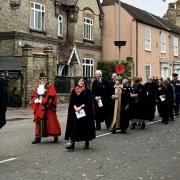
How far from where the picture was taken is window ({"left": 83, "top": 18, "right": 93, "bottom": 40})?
38.2m

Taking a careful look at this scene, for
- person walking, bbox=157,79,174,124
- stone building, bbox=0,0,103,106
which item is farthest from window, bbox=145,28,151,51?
person walking, bbox=157,79,174,124

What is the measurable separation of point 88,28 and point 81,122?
2775cm

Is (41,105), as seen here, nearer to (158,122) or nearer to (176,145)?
(176,145)

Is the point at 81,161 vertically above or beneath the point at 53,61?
beneath

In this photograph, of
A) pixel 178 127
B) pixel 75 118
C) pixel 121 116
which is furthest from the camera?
pixel 178 127

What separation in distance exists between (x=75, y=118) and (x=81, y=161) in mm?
1816

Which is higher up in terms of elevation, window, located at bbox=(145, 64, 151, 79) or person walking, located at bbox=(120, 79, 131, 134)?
window, located at bbox=(145, 64, 151, 79)

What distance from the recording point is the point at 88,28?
38.7m

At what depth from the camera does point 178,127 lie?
17094 mm

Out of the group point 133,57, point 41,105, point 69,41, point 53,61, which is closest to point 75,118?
point 41,105

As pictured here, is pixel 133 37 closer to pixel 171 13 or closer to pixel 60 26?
pixel 60 26

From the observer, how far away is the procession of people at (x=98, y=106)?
1153 cm

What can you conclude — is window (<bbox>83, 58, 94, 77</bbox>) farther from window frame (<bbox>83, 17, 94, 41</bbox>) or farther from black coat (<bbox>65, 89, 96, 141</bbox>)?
black coat (<bbox>65, 89, 96, 141</bbox>)

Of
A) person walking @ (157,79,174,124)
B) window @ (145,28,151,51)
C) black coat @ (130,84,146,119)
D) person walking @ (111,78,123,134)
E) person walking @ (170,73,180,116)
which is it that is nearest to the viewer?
person walking @ (111,78,123,134)
